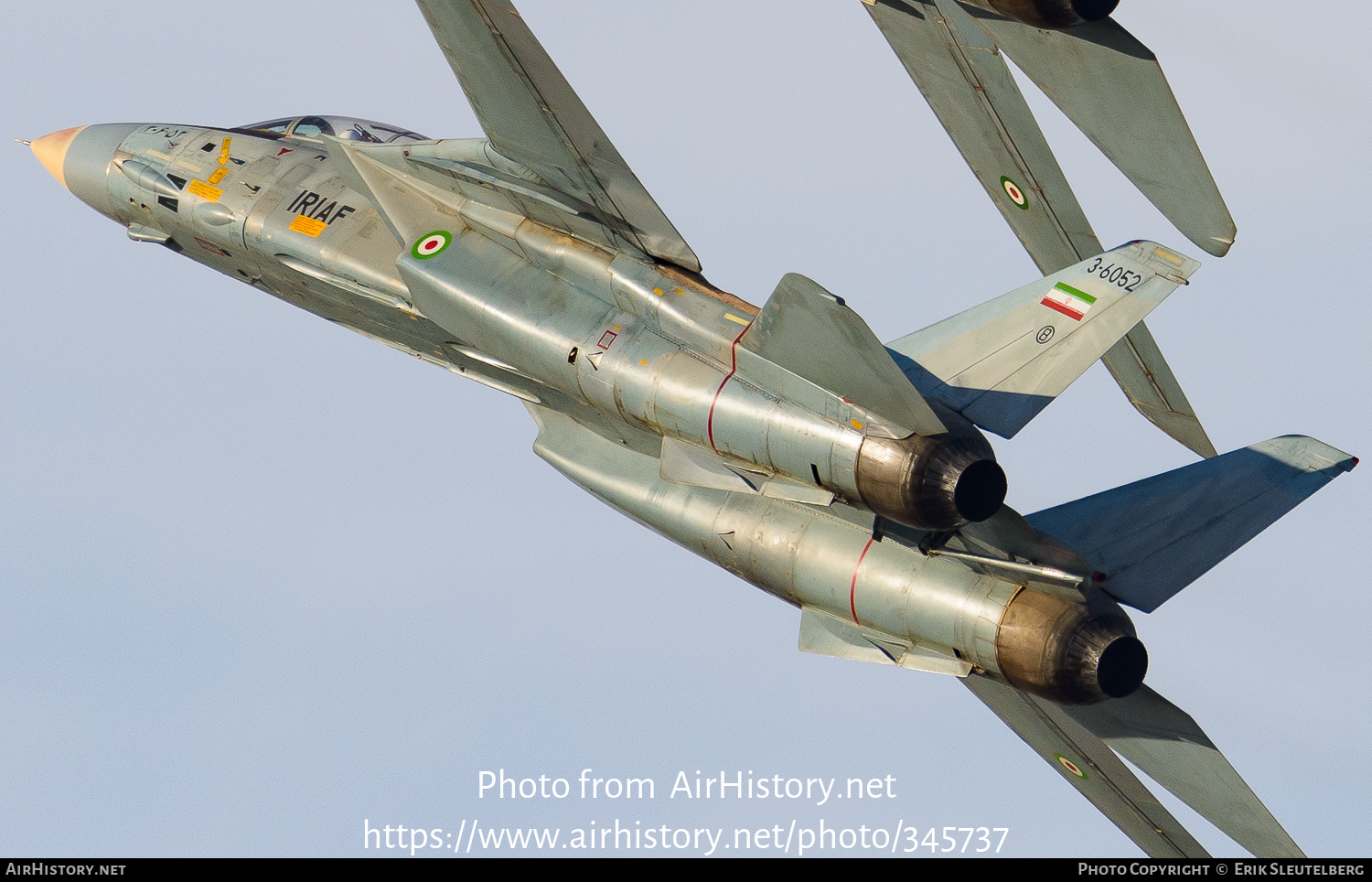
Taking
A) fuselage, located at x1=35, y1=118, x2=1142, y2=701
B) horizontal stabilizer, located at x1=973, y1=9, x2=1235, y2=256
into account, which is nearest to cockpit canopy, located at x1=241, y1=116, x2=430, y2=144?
fuselage, located at x1=35, y1=118, x2=1142, y2=701

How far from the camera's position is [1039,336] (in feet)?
59.2

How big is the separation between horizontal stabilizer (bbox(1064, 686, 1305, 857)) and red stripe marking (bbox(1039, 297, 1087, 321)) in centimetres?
426

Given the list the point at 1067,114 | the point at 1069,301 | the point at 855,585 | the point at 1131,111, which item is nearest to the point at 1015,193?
the point at 1067,114

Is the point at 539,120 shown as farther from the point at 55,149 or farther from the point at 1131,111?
the point at 55,149

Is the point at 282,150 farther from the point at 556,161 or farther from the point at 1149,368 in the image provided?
the point at 1149,368

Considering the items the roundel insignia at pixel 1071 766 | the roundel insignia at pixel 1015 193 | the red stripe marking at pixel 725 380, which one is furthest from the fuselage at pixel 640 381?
the roundel insignia at pixel 1015 193

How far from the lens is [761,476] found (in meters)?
18.7

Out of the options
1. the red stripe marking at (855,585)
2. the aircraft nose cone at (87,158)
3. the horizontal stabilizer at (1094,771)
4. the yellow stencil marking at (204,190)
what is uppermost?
the aircraft nose cone at (87,158)

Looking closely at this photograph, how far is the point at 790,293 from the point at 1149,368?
7758 millimetres

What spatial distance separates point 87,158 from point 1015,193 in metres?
11.8

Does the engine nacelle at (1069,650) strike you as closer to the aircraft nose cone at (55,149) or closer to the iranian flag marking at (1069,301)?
the iranian flag marking at (1069,301)

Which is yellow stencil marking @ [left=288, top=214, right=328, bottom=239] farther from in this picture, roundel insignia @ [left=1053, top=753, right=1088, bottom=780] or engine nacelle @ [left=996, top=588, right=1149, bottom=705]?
roundel insignia @ [left=1053, top=753, right=1088, bottom=780]

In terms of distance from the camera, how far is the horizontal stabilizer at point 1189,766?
1900 cm

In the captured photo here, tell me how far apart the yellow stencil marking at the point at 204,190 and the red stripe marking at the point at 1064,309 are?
1024cm
